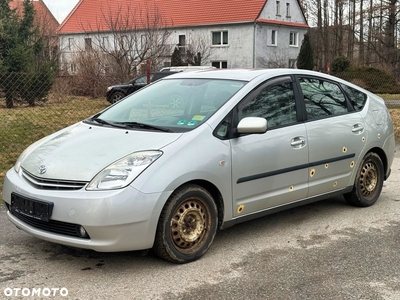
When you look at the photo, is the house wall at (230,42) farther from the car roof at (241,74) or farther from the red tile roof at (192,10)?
the car roof at (241,74)

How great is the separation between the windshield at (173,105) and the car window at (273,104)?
193 millimetres

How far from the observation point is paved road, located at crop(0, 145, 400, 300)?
3559 mm

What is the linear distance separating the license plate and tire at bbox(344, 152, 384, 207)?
344 cm

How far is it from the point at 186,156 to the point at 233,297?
3.73 ft

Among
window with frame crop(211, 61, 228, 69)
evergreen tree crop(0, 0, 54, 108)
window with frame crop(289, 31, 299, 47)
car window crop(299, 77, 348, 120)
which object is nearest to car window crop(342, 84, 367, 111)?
car window crop(299, 77, 348, 120)

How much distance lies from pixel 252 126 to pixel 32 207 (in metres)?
1.90

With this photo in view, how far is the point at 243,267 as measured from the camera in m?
4.01

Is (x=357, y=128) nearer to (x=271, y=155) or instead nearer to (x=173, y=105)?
(x=271, y=155)

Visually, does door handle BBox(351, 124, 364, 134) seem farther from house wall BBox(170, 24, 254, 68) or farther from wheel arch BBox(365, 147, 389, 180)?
house wall BBox(170, 24, 254, 68)

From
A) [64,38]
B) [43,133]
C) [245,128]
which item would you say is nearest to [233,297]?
[245,128]

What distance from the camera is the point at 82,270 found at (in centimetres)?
391

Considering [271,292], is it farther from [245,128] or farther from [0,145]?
[0,145]

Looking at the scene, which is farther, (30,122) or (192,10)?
(192,10)

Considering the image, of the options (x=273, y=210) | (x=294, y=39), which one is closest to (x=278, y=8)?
(x=294, y=39)
